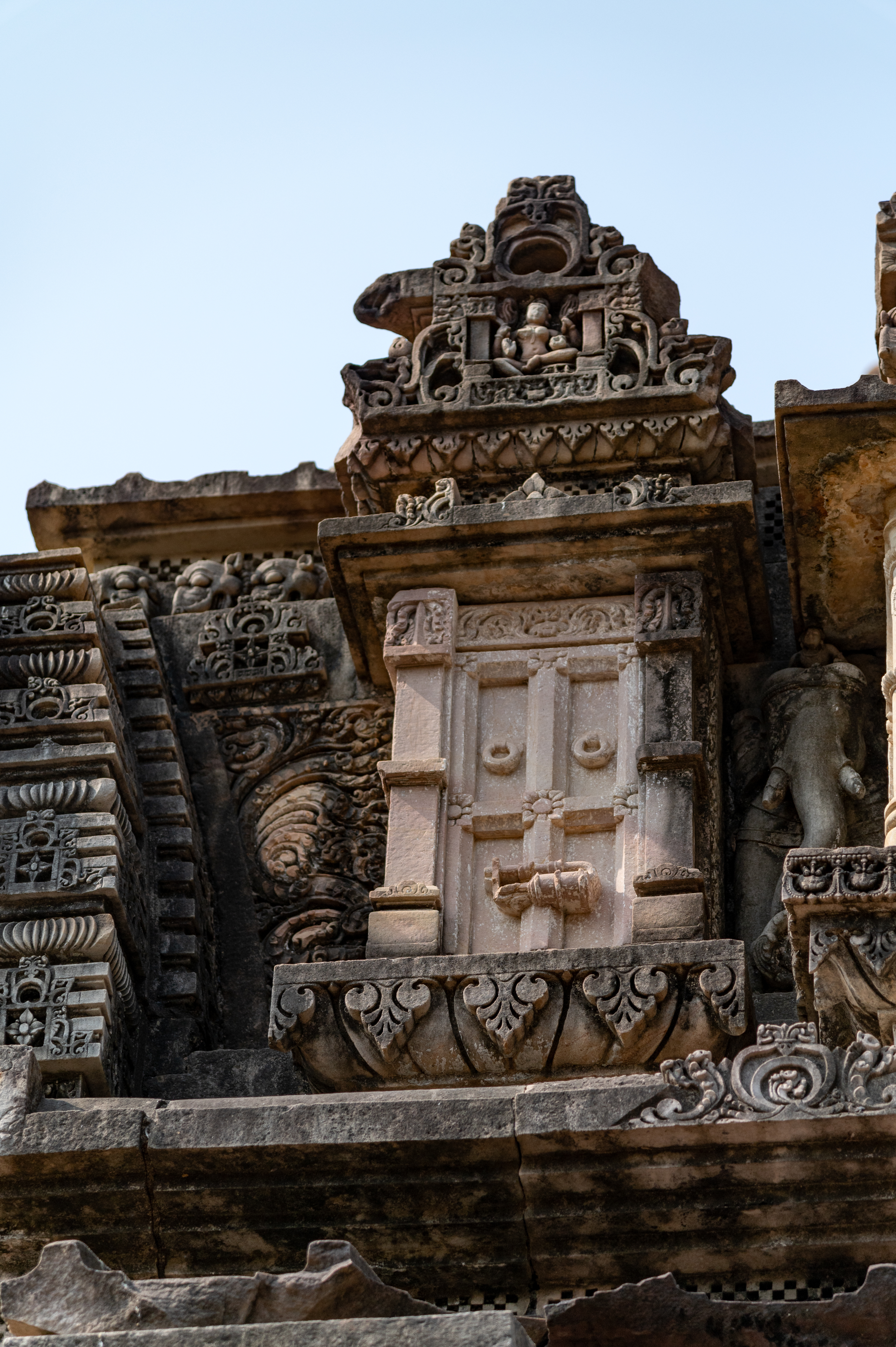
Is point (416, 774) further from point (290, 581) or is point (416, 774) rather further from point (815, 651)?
point (290, 581)

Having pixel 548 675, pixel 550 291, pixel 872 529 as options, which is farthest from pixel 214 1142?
pixel 550 291

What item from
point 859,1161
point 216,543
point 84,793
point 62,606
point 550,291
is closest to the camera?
point 859,1161

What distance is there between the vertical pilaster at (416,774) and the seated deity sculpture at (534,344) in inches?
47.2

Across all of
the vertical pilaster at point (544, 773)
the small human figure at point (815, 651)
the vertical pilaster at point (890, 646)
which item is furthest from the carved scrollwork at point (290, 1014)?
the small human figure at point (815, 651)

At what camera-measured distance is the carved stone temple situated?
8.02 metres

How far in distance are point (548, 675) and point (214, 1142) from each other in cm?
281

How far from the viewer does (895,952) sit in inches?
328

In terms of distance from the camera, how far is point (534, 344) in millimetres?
11344

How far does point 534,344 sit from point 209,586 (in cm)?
199

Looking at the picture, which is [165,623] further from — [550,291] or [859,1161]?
[859,1161]

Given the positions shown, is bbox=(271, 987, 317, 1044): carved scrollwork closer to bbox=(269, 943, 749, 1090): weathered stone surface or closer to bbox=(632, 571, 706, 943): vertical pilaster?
bbox=(269, 943, 749, 1090): weathered stone surface

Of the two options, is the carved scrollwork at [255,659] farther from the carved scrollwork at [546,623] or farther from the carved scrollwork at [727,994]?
the carved scrollwork at [727,994]

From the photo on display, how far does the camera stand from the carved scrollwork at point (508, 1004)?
8992 mm

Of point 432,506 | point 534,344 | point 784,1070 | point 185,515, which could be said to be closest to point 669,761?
point 432,506
